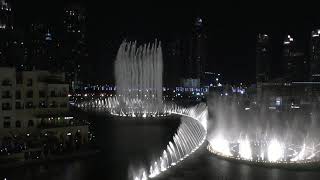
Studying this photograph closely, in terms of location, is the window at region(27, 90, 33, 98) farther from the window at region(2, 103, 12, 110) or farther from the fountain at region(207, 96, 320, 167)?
the fountain at region(207, 96, 320, 167)

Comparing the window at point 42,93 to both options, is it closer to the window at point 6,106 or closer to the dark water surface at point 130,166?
the window at point 6,106

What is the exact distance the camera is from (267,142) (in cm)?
2791

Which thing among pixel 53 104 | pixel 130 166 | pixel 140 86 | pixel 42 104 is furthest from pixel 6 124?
pixel 140 86

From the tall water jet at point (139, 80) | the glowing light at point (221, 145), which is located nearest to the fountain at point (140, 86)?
the tall water jet at point (139, 80)

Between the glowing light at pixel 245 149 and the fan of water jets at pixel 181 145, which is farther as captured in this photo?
the glowing light at pixel 245 149

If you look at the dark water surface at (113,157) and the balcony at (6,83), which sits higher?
the balcony at (6,83)

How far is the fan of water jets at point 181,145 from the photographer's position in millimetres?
20638

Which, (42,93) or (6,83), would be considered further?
(42,93)

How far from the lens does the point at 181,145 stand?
2689 cm

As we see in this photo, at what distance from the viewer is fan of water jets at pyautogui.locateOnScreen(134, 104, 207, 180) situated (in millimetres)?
20638

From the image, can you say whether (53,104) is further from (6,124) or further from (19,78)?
(6,124)

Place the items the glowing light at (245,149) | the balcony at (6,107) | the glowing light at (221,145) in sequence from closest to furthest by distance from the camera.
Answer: the glowing light at (245,149) → the glowing light at (221,145) → the balcony at (6,107)

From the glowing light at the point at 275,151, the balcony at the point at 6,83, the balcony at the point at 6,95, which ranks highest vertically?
the balcony at the point at 6,83

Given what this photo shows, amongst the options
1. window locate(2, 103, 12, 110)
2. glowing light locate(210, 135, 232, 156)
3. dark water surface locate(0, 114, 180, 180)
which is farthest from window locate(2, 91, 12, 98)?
glowing light locate(210, 135, 232, 156)
